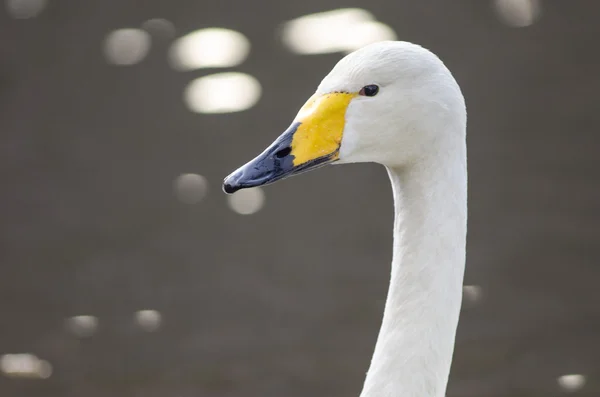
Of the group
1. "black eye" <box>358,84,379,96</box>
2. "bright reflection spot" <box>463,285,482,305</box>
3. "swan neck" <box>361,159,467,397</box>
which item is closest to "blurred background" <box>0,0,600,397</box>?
"bright reflection spot" <box>463,285,482,305</box>

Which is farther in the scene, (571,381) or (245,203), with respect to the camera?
(245,203)

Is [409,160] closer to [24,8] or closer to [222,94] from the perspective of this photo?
[222,94]

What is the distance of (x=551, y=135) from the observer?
2652mm

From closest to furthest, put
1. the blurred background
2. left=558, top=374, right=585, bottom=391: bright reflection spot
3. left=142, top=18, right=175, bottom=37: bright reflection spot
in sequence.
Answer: left=558, top=374, right=585, bottom=391: bright reflection spot, the blurred background, left=142, top=18, right=175, bottom=37: bright reflection spot

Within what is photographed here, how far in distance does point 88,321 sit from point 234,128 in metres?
0.65

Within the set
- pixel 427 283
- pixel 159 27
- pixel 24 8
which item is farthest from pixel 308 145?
pixel 24 8

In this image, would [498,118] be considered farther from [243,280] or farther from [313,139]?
[313,139]

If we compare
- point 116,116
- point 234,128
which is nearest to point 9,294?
point 116,116

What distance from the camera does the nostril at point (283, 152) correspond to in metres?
1.22

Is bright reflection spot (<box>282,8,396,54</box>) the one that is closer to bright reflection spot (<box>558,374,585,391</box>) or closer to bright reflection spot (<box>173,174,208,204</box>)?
bright reflection spot (<box>173,174,208,204</box>)

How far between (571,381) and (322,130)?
1525mm

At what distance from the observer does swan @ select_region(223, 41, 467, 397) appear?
1.20 metres

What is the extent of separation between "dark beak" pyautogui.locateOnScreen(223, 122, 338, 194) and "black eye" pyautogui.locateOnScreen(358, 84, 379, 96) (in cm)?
8

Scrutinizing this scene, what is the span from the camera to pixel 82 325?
2.73 m
